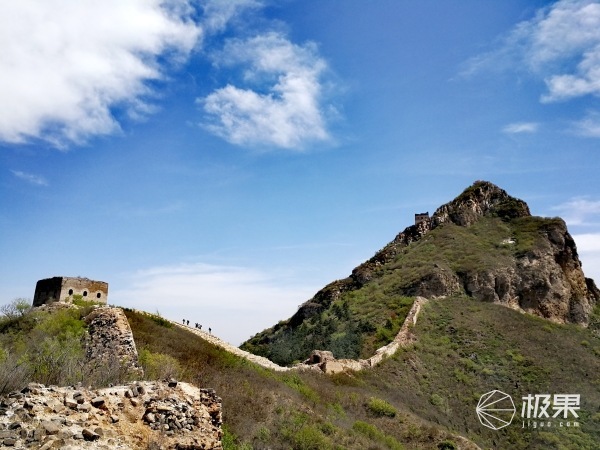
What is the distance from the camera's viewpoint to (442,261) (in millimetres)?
49406

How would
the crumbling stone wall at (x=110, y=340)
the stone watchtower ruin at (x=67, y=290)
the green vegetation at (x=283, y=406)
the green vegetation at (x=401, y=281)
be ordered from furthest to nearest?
the green vegetation at (x=401, y=281), the stone watchtower ruin at (x=67, y=290), the green vegetation at (x=283, y=406), the crumbling stone wall at (x=110, y=340)

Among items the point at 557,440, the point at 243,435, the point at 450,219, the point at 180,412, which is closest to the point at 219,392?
the point at 243,435

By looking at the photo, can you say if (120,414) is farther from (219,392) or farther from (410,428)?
(410,428)

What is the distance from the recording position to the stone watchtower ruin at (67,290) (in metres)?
24.0

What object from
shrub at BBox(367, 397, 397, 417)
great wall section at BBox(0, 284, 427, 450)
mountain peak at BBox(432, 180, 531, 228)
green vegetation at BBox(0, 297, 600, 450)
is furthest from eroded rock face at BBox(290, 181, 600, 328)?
great wall section at BBox(0, 284, 427, 450)

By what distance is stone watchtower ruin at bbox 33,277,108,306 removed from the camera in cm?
2395

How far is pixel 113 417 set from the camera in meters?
7.74

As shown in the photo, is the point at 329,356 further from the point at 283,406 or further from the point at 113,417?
the point at 113,417

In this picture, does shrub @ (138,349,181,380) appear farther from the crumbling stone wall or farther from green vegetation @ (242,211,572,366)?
green vegetation @ (242,211,572,366)

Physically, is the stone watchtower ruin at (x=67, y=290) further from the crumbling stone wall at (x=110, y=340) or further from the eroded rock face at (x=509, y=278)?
the eroded rock face at (x=509, y=278)

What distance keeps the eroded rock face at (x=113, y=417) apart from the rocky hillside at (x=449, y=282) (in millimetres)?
27127

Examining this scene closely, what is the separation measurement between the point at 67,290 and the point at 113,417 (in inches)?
726

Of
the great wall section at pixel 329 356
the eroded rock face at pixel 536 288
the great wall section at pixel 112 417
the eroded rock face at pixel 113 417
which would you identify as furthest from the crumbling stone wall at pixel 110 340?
the eroded rock face at pixel 536 288

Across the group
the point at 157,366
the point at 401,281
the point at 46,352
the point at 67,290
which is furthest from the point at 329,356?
the point at 401,281
